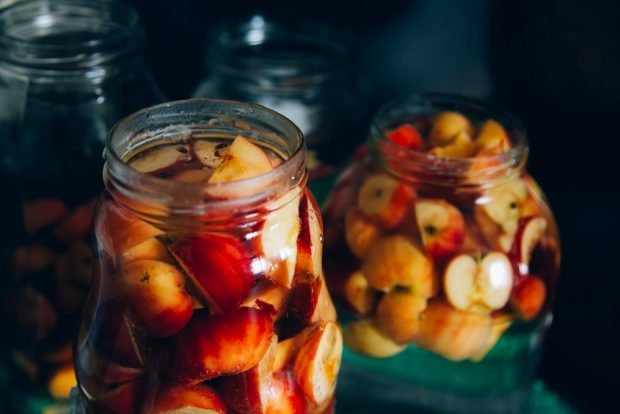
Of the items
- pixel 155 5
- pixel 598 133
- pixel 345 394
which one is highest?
pixel 155 5

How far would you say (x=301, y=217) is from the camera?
44cm

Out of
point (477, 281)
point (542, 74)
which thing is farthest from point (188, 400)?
point (542, 74)

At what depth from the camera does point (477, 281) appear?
22.4 inches

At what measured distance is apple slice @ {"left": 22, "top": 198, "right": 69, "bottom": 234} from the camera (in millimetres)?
625

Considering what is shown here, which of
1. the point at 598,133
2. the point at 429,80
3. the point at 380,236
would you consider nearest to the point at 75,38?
the point at 380,236

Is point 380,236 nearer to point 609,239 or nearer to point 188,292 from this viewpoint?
point 188,292

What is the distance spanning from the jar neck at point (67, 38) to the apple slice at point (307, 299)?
0.28 metres

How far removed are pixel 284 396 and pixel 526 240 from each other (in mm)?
253

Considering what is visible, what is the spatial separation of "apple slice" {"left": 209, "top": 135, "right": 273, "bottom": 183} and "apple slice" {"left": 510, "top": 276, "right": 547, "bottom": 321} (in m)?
0.25

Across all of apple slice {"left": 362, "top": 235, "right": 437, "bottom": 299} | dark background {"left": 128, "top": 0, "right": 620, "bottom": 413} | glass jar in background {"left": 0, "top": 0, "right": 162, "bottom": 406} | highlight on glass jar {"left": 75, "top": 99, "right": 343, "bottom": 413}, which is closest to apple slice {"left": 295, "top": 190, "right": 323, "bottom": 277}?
highlight on glass jar {"left": 75, "top": 99, "right": 343, "bottom": 413}

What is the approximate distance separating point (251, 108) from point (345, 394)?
12.3 inches

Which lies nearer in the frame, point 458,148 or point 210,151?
point 210,151

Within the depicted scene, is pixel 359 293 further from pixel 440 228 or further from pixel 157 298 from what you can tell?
pixel 157 298

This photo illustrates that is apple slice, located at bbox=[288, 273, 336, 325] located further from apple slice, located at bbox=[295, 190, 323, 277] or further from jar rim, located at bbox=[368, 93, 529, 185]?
jar rim, located at bbox=[368, 93, 529, 185]
